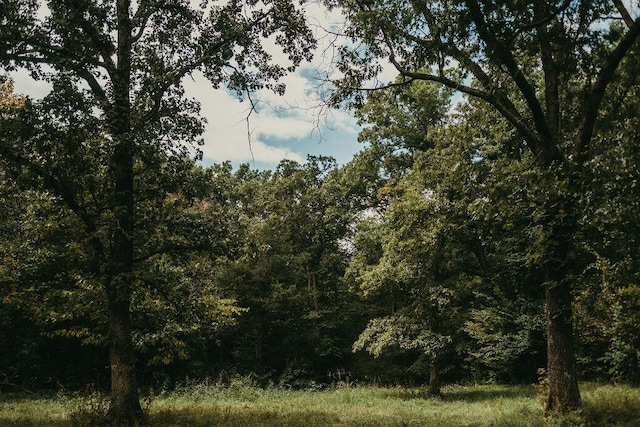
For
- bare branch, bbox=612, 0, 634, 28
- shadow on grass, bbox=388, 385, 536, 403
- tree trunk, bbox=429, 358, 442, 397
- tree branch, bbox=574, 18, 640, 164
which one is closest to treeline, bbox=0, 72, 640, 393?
tree trunk, bbox=429, 358, 442, 397

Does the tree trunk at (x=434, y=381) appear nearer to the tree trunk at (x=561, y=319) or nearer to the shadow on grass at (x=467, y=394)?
the shadow on grass at (x=467, y=394)

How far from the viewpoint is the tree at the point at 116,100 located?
8805 mm

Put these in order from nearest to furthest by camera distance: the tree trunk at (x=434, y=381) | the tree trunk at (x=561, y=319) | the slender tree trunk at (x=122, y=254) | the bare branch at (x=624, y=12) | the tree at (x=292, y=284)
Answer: the bare branch at (x=624, y=12) < the tree trunk at (x=561, y=319) < the slender tree trunk at (x=122, y=254) < the tree trunk at (x=434, y=381) < the tree at (x=292, y=284)

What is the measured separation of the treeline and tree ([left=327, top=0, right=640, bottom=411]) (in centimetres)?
35

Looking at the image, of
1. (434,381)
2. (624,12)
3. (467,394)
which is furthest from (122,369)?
(467,394)

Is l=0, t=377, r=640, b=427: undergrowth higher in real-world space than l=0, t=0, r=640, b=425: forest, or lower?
lower

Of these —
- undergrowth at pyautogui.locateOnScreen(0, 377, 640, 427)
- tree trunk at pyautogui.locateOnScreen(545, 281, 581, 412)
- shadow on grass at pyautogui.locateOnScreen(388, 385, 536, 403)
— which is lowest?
shadow on grass at pyautogui.locateOnScreen(388, 385, 536, 403)

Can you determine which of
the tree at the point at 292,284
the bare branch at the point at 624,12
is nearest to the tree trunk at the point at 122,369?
the bare branch at the point at 624,12

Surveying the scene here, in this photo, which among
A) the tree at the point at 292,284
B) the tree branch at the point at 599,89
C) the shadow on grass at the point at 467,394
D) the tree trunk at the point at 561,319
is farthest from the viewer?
the tree at the point at 292,284

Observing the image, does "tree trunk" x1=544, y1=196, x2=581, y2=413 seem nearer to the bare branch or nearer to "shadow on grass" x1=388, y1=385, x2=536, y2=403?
the bare branch

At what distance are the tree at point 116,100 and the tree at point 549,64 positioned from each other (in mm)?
2933

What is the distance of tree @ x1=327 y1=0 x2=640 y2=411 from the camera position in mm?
7938

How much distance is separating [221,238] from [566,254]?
24.2 ft

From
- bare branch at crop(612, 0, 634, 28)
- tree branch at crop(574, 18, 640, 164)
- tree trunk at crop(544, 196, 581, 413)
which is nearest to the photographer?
tree branch at crop(574, 18, 640, 164)
